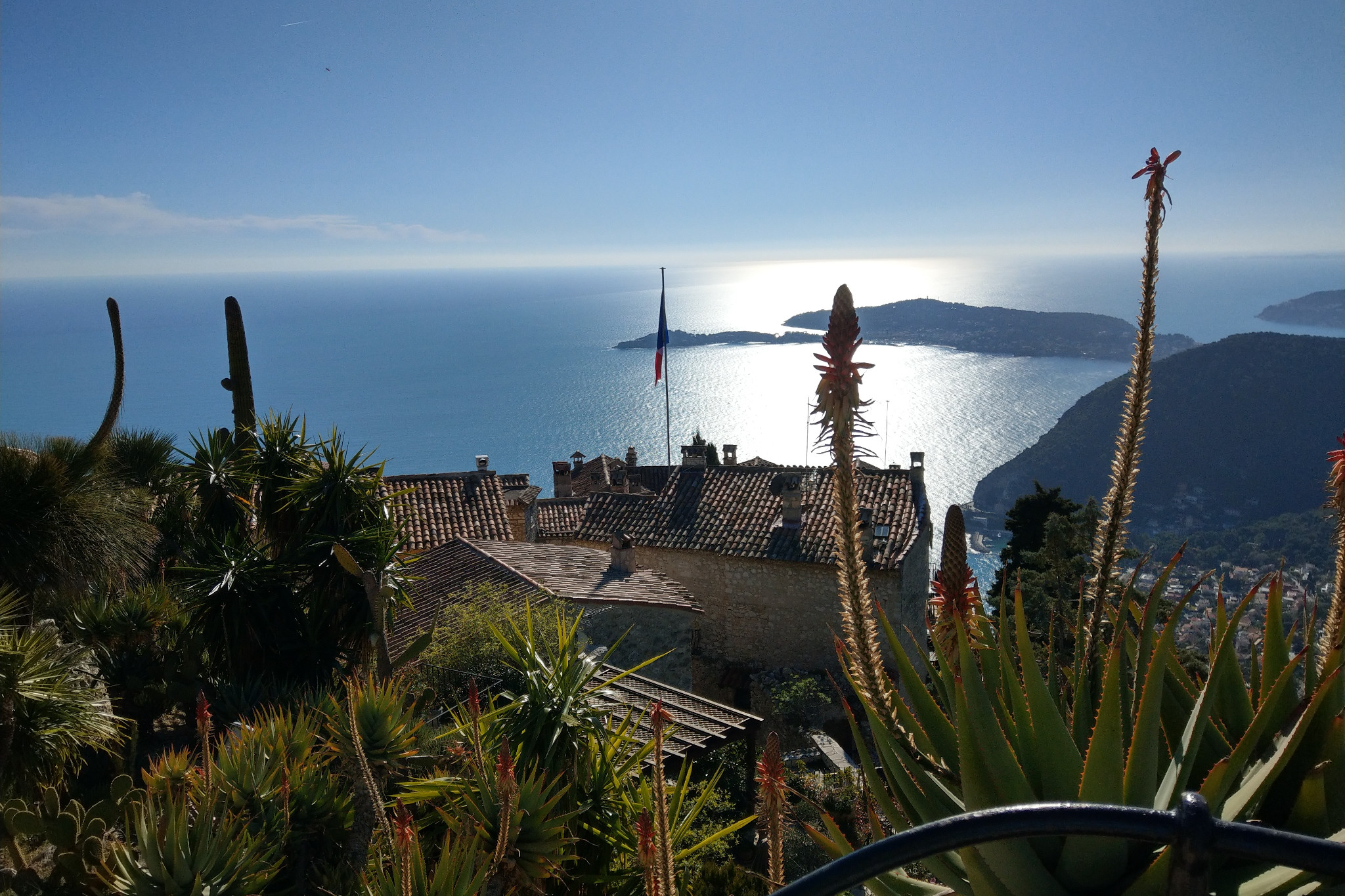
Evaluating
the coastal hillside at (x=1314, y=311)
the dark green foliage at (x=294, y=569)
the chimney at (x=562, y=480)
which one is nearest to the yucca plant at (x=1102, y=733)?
the dark green foliage at (x=294, y=569)

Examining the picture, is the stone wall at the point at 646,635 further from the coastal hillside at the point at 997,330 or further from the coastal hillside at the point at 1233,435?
the coastal hillside at the point at 997,330

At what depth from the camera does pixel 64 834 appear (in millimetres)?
4906

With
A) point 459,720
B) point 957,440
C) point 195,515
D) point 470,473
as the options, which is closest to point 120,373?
point 195,515

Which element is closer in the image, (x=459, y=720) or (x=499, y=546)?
(x=459, y=720)

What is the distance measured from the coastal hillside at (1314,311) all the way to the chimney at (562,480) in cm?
7816

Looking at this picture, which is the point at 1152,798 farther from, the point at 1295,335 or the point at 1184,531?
the point at 1295,335

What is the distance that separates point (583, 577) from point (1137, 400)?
43.1ft

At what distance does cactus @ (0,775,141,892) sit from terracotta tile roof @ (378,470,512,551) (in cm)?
1283

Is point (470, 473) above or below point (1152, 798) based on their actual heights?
below

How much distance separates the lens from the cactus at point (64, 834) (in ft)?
15.5

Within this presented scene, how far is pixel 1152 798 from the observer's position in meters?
2.02

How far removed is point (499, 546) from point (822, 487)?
30.5 feet

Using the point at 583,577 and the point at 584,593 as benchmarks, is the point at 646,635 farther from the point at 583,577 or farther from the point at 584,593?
the point at 583,577

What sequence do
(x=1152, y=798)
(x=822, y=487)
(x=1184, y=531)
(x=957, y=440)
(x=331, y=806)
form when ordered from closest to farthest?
(x=1152, y=798) → (x=331, y=806) → (x=822, y=487) → (x=1184, y=531) → (x=957, y=440)
